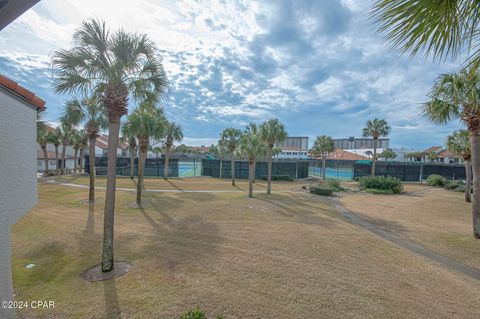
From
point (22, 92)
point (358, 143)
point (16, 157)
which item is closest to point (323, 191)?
point (16, 157)

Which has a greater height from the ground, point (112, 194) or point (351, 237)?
point (112, 194)

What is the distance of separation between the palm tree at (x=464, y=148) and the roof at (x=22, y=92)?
1035 inches

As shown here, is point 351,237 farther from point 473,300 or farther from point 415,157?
point 415,157

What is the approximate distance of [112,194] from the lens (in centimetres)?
621

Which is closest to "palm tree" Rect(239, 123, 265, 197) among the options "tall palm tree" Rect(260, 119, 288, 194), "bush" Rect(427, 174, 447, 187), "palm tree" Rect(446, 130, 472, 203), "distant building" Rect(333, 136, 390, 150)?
"tall palm tree" Rect(260, 119, 288, 194)

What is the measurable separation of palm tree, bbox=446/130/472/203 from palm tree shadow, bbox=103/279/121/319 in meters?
24.7

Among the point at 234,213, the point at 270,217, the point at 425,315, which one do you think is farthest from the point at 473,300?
the point at 234,213

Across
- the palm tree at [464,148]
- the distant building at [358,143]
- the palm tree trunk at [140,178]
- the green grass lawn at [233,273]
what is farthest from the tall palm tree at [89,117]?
the distant building at [358,143]

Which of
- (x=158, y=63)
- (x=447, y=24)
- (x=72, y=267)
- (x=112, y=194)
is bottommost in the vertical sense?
(x=72, y=267)

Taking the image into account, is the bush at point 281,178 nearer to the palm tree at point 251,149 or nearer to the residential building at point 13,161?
the palm tree at point 251,149

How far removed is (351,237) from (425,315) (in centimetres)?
464

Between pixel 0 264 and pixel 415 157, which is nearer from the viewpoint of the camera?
pixel 0 264

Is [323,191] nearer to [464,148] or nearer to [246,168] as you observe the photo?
[464,148]

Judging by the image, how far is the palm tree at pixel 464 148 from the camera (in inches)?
697
